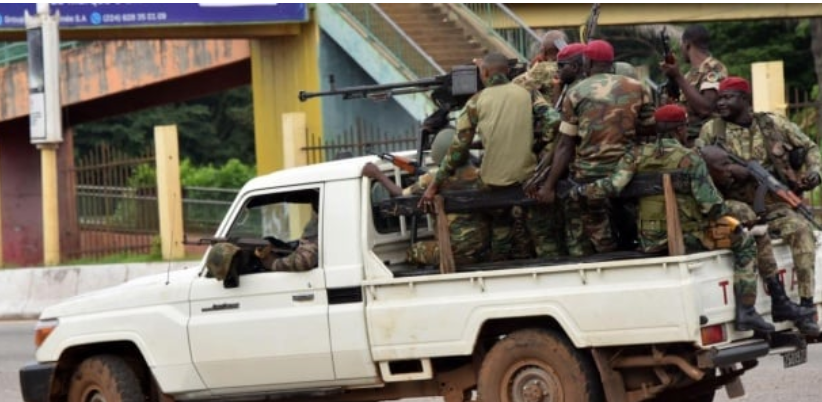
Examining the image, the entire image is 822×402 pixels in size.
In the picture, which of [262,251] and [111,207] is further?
[111,207]

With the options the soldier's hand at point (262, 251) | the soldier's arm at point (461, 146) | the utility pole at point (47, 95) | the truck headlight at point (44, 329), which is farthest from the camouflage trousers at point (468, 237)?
the utility pole at point (47, 95)

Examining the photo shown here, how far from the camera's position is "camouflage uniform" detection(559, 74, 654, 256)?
884cm

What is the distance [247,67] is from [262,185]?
20.3 metres

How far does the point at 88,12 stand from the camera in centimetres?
2392

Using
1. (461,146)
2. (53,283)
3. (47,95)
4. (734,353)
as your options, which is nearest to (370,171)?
(461,146)

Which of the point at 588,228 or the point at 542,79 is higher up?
the point at 542,79

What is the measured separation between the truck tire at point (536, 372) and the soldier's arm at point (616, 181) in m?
0.81

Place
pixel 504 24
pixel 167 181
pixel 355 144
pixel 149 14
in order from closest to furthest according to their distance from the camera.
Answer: pixel 355 144, pixel 167 181, pixel 149 14, pixel 504 24

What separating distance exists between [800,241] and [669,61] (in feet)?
4.41

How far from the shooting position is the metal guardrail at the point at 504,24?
25906 millimetres

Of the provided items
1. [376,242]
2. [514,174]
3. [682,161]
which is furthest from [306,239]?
[682,161]

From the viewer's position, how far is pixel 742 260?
8.60 metres

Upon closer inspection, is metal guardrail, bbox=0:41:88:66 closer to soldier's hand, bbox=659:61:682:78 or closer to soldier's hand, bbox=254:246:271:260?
soldier's hand, bbox=254:246:271:260

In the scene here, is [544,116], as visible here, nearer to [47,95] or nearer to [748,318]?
[748,318]
